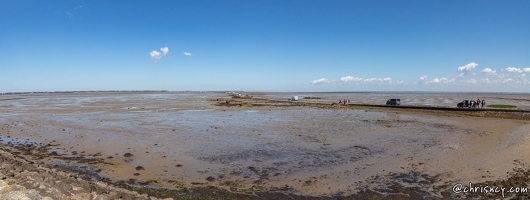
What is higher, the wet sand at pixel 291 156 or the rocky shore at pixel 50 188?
the rocky shore at pixel 50 188

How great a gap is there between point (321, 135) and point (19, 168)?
15.9m

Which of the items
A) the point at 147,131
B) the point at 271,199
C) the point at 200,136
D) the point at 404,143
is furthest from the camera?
the point at 147,131

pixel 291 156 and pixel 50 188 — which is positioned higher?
pixel 50 188

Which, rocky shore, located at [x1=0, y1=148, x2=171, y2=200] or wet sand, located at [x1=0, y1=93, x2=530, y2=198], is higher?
rocky shore, located at [x1=0, y1=148, x2=171, y2=200]

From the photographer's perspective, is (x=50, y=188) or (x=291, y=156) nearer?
(x=50, y=188)

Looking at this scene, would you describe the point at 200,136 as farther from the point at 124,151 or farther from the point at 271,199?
the point at 271,199

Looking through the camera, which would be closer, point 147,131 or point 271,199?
point 271,199

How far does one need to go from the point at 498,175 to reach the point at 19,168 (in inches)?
689

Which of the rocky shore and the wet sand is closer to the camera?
the rocky shore

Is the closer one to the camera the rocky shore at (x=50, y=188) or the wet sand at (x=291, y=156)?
the rocky shore at (x=50, y=188)

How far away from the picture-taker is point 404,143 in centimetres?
1658

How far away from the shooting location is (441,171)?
1084 centimetres

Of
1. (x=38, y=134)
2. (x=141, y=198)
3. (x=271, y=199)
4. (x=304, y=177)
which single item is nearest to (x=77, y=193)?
(x=141, y=198)

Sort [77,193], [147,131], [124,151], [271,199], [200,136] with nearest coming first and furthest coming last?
[77,193]
[271,199]
[124,151]
[200,136]
[147,131]
